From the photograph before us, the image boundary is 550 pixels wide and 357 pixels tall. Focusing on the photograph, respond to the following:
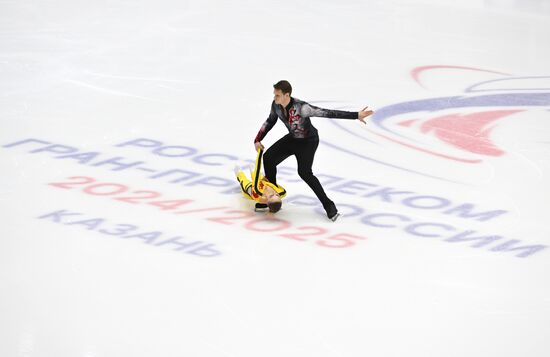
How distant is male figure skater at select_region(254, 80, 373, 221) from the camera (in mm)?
8258

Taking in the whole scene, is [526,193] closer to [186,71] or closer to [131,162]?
[131,162]

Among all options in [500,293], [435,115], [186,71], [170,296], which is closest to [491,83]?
[435,115]

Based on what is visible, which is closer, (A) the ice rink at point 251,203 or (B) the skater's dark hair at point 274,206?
(A) the ice rink at point 251,203

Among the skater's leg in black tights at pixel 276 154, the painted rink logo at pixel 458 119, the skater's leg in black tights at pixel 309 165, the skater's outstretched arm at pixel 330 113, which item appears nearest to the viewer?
the skater's outstretched arm at pixel 330 113

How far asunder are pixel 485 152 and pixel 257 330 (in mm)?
4773

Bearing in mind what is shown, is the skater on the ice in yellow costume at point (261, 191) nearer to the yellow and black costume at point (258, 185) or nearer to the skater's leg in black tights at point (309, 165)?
the yellow and black costume at point (258, 185)

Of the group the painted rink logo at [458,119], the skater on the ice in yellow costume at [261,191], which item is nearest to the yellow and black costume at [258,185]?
the skater on the ice in yellow costume at [261,191]

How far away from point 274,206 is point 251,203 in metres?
0.44

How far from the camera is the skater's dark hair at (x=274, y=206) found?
8484 millimetres

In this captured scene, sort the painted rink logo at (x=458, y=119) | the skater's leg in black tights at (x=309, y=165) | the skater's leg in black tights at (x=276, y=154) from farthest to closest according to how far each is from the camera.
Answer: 1. the painted rink logo at (x=458, y=119)
2. the skater's leg in black tights at (x=276, y=154)
3. the skater's leg in black tights at (x=309, y=165)

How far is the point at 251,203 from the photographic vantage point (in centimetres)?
890

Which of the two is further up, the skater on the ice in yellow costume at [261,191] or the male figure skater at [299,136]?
the male figure skater at [299,136]

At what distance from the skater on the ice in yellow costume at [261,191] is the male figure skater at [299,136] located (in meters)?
0.11

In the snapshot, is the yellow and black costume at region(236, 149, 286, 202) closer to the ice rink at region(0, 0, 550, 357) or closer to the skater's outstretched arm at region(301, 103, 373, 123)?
the ice rink at region(0, 0, 550, 357)
